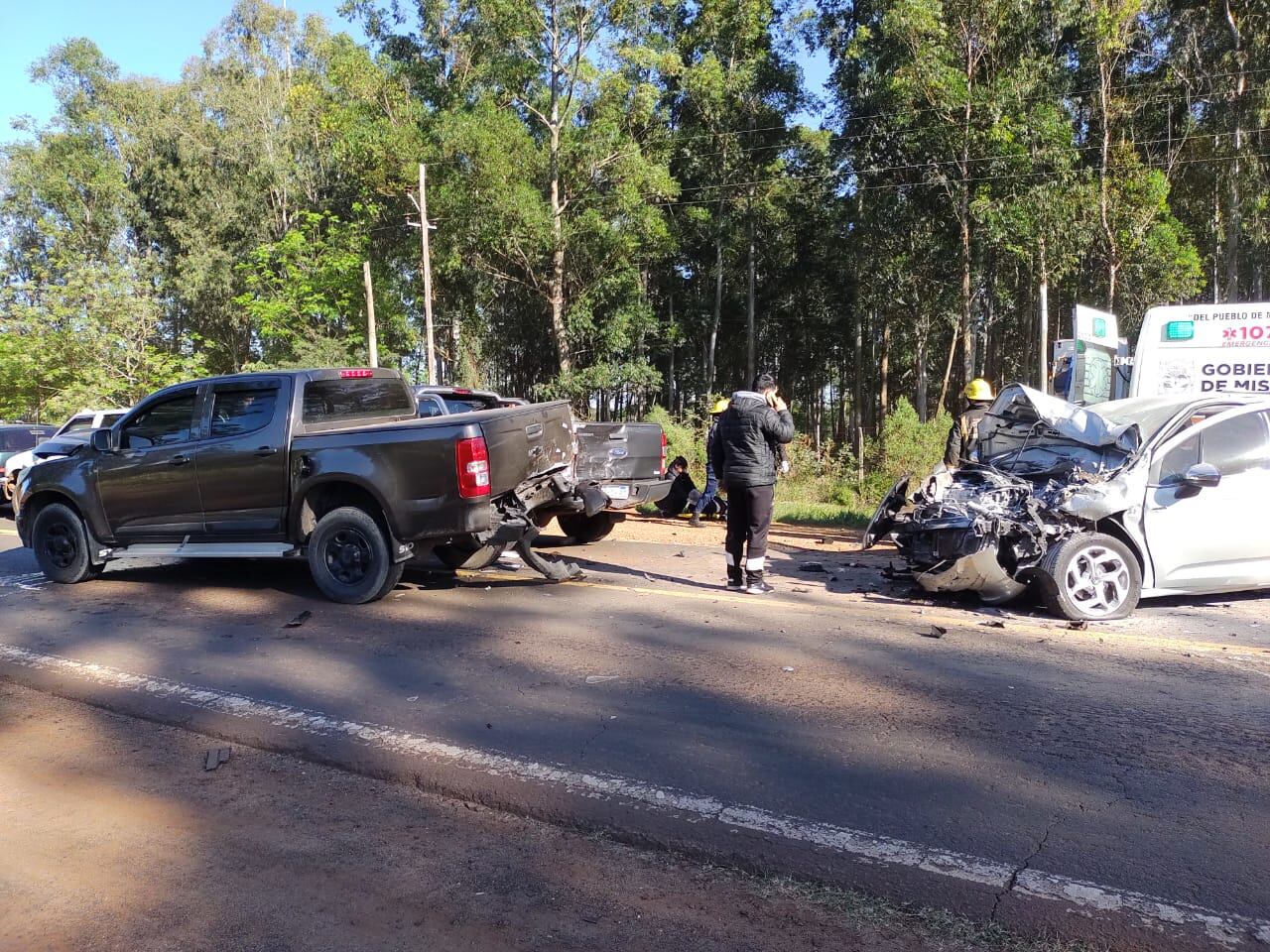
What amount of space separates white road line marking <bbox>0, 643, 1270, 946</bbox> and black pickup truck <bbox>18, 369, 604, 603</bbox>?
2.21 metres

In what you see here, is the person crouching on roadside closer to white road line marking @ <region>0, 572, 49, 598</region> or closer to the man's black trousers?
the man's black trousers

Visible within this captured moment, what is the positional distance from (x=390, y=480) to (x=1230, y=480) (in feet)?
21.5

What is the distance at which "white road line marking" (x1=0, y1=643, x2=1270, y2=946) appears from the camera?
9.65 feet

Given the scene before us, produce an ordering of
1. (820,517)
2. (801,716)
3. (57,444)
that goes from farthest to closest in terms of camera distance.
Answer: (57,444)
(820,517)
(801,716)

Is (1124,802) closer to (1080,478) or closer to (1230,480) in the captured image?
(1080,478)

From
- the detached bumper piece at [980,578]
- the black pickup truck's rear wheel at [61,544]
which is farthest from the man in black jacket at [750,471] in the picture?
the black pickup truck's rear wheel at [61,544]

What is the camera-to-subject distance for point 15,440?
1872 cm

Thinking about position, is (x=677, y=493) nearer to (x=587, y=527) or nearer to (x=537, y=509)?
(x=587, y=527)

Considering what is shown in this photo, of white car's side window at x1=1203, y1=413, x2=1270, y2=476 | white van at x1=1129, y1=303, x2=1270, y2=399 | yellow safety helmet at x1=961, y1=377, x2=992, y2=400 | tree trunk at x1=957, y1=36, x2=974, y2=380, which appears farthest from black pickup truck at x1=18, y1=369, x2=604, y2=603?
tree trunk at x1=957, y1=36, x2=974, y2=380

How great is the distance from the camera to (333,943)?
2.90 metres

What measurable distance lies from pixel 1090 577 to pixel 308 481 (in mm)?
6211

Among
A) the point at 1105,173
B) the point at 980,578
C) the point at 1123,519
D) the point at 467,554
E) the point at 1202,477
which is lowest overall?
the point at 980,578

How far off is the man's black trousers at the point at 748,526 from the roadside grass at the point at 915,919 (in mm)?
4916

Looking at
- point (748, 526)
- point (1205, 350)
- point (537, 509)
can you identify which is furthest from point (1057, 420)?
point (1205, 350)
